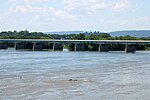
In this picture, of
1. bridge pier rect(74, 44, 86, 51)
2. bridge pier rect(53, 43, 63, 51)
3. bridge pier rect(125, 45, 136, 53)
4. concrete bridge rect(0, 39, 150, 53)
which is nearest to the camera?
bridge pier rect(125, 45, 136, 53)

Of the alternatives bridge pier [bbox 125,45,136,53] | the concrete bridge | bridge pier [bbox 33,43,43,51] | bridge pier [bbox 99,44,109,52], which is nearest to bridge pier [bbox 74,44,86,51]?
the concrete bridge

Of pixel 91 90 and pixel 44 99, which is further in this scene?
pixel 91 90

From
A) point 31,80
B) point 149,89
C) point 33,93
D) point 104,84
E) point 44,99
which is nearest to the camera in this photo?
point 44,99

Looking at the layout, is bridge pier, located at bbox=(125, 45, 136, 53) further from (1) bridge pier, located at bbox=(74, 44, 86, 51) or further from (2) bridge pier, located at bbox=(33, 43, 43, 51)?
(2) bridge pier, located at bbox=(33, 43, 43, 51)

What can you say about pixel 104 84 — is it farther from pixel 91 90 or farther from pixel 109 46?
pixel 109 46

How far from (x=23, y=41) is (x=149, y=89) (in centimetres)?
15823

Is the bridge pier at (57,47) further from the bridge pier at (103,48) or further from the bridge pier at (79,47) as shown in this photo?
the bridge pier at (103,48)

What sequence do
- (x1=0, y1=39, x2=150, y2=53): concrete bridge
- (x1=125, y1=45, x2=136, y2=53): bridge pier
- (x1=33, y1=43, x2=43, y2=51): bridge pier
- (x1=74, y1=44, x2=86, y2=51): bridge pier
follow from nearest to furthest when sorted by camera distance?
1. (x1=125, y1=45, x2=136, y2=53): bridge pier
2. (x1=0, y1=39, x2=150, y2=53): concrete bridge
3. (x1=74, y1=44, x2=86, y2=51): bridge pier
4. (x1=33, y1=43, x2=43, y2=51): bridge pier

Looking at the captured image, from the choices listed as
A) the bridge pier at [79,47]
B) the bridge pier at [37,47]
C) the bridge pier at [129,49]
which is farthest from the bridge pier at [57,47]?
the bridge pier at [129,49]

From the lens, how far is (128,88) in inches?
1596

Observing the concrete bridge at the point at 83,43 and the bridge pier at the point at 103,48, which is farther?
the bridge pier at the point at 103,48

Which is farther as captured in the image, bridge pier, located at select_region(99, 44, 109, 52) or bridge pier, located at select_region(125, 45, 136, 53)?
bridge pier, located at select_region(99, 44, 109, 52)

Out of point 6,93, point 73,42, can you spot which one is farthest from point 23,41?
point 6,93

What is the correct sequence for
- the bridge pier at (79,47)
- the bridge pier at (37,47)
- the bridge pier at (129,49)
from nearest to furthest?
1. the bridge pier at (129,49)
2. the bridge pier at (79,47)
3. the bridge pier at (37,47)
